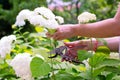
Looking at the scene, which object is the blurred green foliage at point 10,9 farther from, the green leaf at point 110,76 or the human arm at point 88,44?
the green leaf at point 110,76

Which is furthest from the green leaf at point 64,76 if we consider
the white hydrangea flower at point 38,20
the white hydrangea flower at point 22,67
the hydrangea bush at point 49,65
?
the white hydrangea flower at point 38,20

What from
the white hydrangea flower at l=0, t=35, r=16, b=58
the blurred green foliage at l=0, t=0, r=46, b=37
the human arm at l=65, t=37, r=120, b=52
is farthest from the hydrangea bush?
the blurred green foliage at l=0, t=0, r=46, b=37

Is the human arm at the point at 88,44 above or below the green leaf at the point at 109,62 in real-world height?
above

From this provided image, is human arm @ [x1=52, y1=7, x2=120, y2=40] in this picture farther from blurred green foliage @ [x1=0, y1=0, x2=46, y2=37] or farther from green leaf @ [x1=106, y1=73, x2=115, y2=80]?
blurred green foliage @ [x1=0, y1=0, x2=46, y2=37]

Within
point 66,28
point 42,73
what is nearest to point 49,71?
→ point 42,73

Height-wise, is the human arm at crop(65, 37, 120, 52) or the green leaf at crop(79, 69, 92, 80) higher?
the human arm at crop(65, 37, 120, 52)

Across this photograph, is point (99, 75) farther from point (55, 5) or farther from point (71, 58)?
point (55, 5)

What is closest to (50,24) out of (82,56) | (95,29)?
(82,56)
